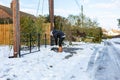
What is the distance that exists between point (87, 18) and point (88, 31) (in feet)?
20.1

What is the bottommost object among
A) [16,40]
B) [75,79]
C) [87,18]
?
[75,79]

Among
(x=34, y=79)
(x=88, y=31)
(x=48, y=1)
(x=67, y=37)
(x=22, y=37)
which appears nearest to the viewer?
(x=34, y=79)

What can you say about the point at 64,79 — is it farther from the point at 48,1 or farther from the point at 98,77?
the point at 48,1

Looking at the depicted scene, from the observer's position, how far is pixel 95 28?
4300cm

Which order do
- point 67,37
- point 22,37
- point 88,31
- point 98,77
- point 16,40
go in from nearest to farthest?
point 98,77 < point 16,40 < point 22,37 < point 67,37 < point 88,31

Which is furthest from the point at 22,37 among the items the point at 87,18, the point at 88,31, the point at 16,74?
the point at 87,18

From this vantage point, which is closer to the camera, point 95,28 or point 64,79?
point 64,79

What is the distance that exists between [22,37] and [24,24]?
1280 mm

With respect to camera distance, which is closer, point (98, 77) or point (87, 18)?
point (98, 77)

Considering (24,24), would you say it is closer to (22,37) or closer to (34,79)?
(22,37)

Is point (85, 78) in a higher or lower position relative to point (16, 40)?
lower

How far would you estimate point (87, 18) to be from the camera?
48656 mm

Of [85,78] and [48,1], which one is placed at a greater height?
[48,1]

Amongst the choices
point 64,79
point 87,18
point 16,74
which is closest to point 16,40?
point 16,74
